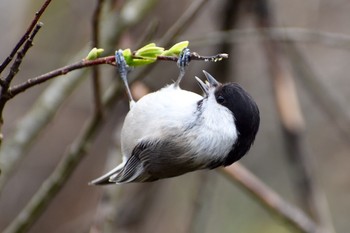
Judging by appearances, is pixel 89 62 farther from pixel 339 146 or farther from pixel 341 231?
pixel 341 231

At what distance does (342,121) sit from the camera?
3512mm

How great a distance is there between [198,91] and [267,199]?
79cm

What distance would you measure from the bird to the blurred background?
420 millimetres

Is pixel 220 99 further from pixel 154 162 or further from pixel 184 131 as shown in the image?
pixel 154 162

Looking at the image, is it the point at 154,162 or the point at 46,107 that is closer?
the point at 154,162

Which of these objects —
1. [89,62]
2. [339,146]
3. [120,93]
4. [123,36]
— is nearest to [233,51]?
[123,36]

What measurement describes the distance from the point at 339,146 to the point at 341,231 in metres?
0.78

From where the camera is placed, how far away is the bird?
82.4 inches

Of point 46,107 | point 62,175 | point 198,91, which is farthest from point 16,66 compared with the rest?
point 198,91

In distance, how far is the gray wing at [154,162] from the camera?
2.23 m

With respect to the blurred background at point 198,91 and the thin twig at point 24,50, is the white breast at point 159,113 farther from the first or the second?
the thin twig at point 24,50

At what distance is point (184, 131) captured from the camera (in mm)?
2211

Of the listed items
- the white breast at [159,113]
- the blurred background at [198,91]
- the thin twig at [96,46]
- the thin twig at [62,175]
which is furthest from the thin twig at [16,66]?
the blurred background at [198,91]

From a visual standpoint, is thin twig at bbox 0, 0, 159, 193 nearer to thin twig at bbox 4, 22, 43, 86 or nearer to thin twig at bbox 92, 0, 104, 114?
thin twig at bbox 92, 0, 104, 114
